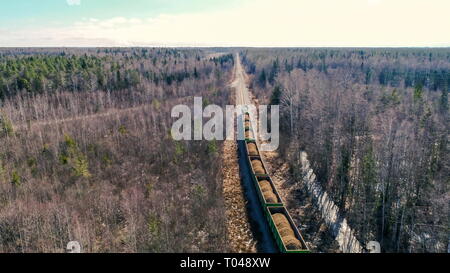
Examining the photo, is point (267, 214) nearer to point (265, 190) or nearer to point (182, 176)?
point (265, 190)

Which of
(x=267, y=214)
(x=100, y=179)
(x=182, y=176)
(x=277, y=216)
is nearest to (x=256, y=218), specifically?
(x=267, y=214)

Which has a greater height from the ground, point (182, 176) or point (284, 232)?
point (182, 176)

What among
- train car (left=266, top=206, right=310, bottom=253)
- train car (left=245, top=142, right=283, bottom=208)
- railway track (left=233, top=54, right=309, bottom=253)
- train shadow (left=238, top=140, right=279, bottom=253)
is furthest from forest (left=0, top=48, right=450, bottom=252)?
train car (left=266, top=206, right=310, bottom=253)

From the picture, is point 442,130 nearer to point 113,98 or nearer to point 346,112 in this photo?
point 346,112

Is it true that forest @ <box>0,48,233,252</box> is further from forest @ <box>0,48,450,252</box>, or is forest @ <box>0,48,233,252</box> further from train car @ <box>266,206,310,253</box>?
train car @ <box>266,206,310,253</box>

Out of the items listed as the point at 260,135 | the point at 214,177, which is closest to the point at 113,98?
the point at 260,135
